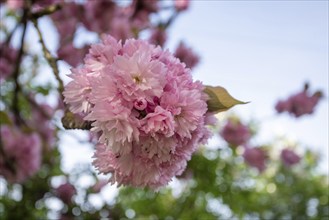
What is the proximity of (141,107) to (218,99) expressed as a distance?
0.65 feet

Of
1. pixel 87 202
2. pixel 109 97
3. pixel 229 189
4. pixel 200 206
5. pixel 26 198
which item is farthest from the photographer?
pixel 200 206

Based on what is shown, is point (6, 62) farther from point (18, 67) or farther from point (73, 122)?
point (73, 122)

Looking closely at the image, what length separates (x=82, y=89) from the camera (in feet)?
2.75

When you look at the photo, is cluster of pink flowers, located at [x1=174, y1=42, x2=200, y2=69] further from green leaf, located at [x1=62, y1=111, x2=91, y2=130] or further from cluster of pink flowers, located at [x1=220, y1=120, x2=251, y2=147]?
green leaf, located at [x1=62, y1=111, x2=91, y2=130]

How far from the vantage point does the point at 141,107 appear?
2.44 feet

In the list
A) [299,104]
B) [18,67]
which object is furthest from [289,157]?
[18,67]

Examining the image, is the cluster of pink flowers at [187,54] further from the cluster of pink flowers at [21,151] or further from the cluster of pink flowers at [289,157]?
the cluster of pink flowers at [289,157]

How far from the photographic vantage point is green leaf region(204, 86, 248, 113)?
871 mm

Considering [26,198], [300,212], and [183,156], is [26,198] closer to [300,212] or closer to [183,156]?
[183,156]

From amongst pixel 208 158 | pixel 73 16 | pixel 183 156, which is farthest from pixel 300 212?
pixel 183 156

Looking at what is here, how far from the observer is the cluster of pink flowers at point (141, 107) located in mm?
734

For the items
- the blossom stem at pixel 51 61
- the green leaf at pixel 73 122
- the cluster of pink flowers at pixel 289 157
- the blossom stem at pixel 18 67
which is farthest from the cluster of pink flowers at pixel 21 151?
the cluster of pink flowers at pixel 289 157

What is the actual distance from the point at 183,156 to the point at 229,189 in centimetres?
251

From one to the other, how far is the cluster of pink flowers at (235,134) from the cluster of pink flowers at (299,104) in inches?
12.5
